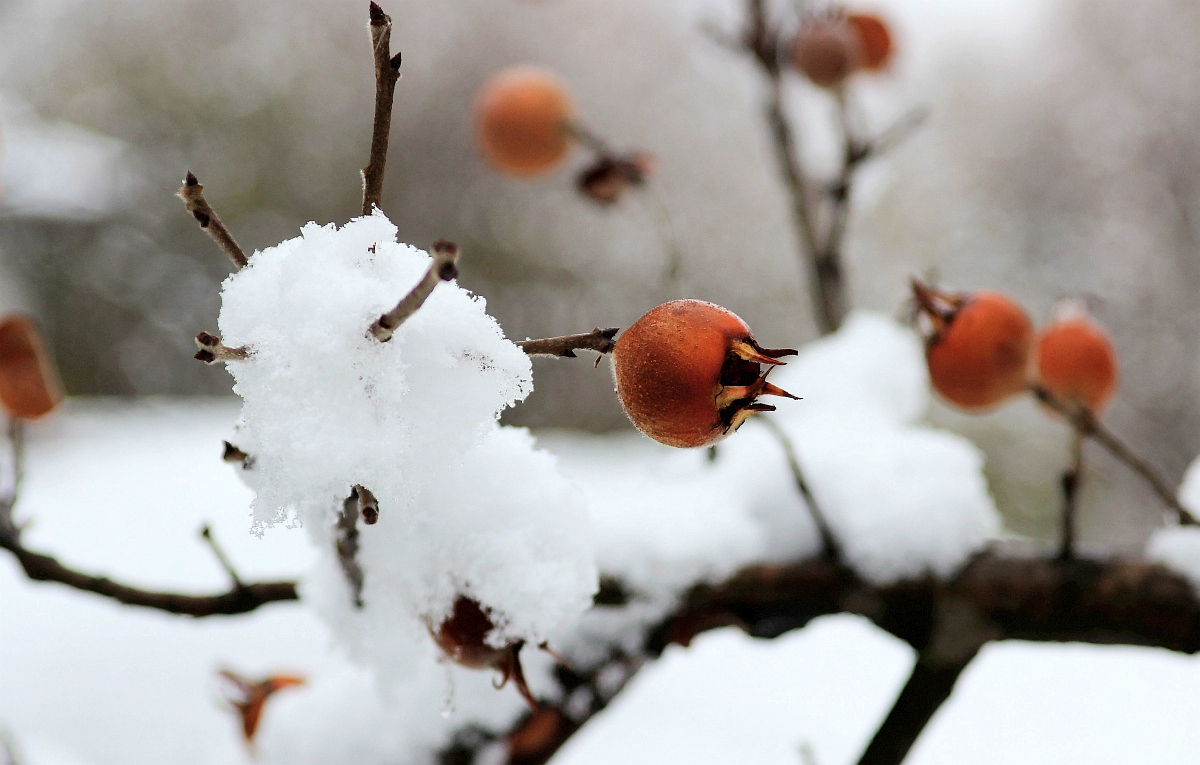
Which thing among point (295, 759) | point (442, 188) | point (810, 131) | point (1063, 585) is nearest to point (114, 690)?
point (295, 759)

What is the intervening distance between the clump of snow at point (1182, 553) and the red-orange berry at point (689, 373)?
1.40ft

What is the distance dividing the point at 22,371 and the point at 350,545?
1.35 ft

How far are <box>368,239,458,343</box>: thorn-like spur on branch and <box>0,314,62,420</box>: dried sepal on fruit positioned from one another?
0.51m

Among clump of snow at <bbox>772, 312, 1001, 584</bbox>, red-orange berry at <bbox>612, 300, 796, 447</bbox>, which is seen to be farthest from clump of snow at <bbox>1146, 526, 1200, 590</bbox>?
red-orange berry at <bbox>612, 300, 796, 447</bbox>

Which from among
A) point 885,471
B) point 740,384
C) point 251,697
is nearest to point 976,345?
point 885,471

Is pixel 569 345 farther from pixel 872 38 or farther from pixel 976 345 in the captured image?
pixel 872 38

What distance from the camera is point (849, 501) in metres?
0.64

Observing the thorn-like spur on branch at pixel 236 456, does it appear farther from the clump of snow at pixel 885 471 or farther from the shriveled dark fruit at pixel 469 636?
the clump of snow at pixel 885 471

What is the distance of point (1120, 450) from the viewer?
1.99ft

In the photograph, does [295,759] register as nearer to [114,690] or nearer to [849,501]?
[114,690]

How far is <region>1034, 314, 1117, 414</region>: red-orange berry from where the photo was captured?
2.43 feet

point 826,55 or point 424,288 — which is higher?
point 826,55

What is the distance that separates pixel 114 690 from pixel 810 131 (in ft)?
3.95

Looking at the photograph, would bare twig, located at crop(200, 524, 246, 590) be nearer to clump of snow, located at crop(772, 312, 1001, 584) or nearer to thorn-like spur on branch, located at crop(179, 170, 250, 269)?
thorn-like spur on branch, located at crop(179, 170, 250, 269)
